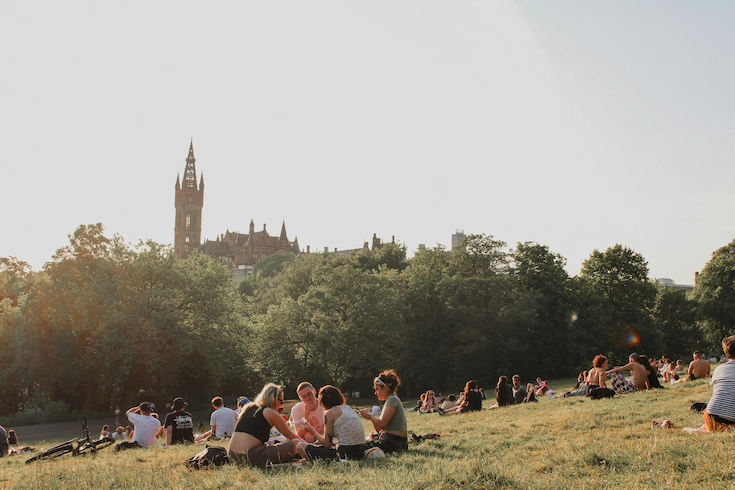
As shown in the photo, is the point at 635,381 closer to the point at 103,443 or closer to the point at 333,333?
the point at 103,443

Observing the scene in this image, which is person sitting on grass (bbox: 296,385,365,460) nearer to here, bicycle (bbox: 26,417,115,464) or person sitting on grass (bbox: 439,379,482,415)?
bicycle (bbox: 26,417,115,464)

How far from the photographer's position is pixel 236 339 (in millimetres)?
49906

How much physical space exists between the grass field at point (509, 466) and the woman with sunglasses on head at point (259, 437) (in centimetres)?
56

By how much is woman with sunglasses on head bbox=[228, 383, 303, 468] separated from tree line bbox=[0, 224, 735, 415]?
33170mm

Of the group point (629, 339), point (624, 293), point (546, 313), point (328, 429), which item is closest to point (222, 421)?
point (328, 429)

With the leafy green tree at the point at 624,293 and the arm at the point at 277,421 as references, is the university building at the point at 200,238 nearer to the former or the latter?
the leafy green tree at the point at 624,293

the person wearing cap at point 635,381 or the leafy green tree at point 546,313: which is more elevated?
the leafy green tree at point 546,313

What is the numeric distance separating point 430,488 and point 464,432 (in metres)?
7.26

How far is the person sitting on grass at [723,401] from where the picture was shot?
373 inches

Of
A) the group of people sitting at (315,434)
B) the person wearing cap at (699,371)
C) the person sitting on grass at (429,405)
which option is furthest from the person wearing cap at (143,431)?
the person wearing cap at (699,371)

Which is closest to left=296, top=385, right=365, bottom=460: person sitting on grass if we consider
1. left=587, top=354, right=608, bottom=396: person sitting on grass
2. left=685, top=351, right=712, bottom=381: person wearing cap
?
left=587, top=354, right=608, bottom=396: person sitting on grass

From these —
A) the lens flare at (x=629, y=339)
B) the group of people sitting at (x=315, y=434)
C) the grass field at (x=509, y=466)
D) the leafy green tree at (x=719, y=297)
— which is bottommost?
the grass field at (x=509, y=466)

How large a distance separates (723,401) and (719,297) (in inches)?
2419

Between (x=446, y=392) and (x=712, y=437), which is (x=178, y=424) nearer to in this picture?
(x=712, y=437)
